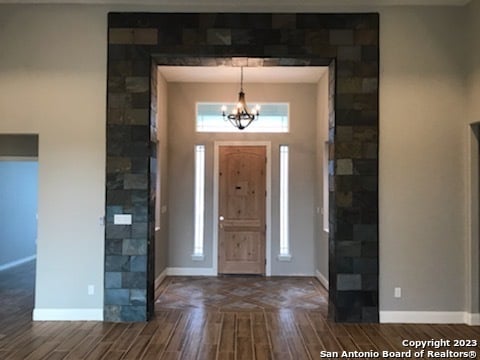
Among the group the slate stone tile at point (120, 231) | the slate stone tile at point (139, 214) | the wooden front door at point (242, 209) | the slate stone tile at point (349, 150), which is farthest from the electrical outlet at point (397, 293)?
the slate stone tile at point (120, 231)

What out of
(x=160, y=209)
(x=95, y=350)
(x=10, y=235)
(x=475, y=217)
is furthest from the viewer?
(x=10, y=235)

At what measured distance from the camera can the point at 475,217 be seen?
452 cm

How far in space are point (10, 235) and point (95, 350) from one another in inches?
206

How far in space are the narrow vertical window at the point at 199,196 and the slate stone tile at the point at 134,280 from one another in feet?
8.36

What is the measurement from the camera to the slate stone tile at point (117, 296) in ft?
14.7

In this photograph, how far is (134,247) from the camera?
14.8 feet

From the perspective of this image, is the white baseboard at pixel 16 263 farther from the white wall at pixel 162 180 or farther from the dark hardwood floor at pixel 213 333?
the white wall at pixel 162 180

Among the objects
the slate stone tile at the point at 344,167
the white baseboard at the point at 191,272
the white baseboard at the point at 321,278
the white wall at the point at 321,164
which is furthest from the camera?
the white baseboard at the point at 191,272

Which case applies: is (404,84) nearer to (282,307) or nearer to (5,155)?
(282,307)

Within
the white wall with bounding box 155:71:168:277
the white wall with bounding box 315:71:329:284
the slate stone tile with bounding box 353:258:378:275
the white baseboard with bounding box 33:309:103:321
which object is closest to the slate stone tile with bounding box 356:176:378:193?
the slate stone tile with bounding box 353:258:378:275

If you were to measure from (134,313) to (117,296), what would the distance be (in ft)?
0.90

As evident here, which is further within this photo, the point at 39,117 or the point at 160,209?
the point at 160,209

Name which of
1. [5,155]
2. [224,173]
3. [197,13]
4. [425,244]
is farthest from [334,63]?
[5,155]

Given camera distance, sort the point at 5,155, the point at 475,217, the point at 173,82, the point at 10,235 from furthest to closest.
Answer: the point at 10,235 < the point at 173,82 < the point at 5,155 < the point at 475,217
